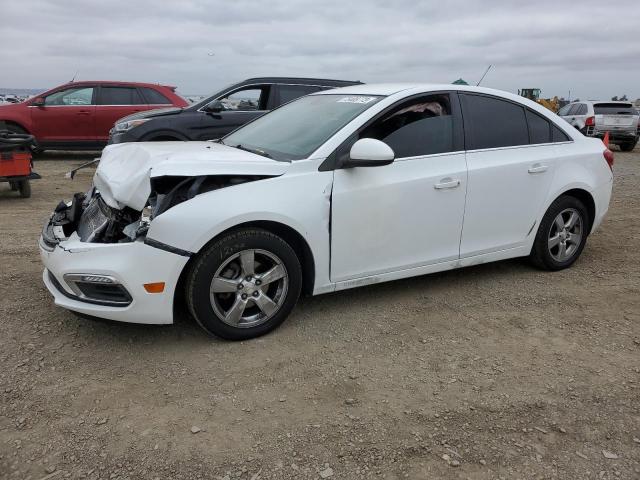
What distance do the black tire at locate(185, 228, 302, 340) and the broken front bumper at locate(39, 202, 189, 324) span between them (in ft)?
0.40

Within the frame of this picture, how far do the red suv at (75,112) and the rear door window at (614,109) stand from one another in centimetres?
1291

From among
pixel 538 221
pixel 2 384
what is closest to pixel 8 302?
pixel 2 384

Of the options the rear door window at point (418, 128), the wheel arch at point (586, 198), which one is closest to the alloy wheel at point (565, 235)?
the wheel arch at point (586, 198)

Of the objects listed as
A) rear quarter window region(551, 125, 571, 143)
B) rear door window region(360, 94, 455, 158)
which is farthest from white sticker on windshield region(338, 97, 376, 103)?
rear quarter window region(551, 125, 571, 143)

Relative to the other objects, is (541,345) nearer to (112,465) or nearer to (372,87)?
(372,87)

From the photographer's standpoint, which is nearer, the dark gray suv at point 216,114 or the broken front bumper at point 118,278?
the broken front bumper at point 118,278

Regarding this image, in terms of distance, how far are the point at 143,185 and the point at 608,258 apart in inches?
173

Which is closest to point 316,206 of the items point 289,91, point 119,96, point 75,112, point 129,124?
point 289,91

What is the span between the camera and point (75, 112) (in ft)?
38.8

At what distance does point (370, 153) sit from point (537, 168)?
1742 millimetres

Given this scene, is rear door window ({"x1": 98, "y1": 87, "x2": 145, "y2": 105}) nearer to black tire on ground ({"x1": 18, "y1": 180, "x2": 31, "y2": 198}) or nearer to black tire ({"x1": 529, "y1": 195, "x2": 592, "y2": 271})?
black tire on ground ({"x1": 18, "y1": 180, "x2": 31, "y2": 198})

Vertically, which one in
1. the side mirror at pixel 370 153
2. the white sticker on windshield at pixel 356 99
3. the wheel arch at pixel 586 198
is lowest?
the wheel arch at pixel 586 198

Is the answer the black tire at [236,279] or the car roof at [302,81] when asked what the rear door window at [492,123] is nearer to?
the black tire at [236,279]

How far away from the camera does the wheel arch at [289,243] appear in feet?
10.8
